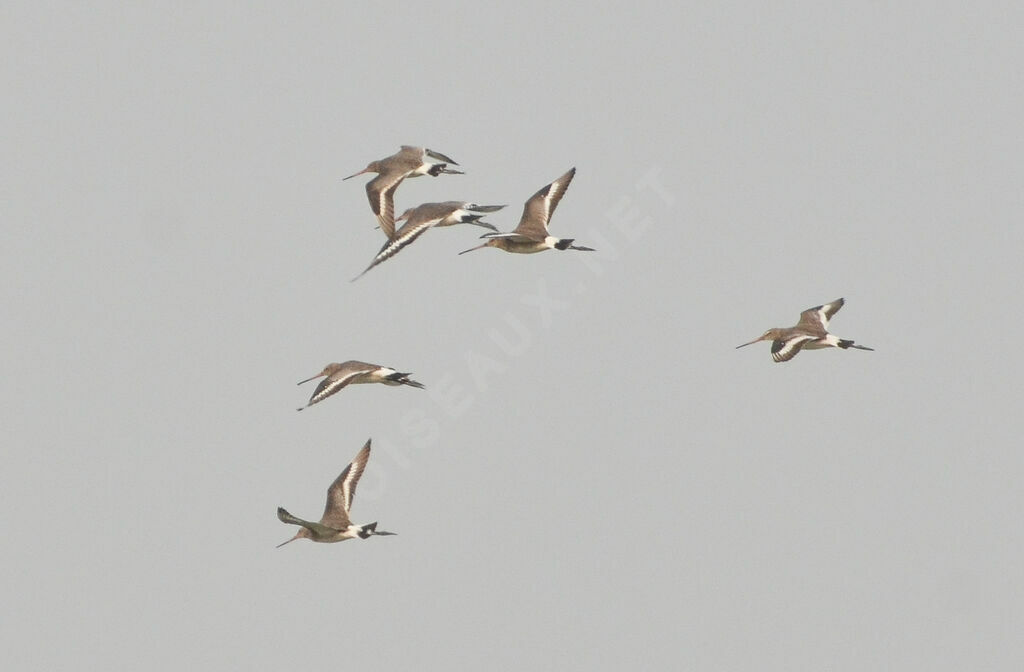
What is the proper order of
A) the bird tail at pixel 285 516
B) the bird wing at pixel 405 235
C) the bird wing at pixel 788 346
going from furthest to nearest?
the bird wing at pixel 788 346
the bird wing at pixel 405 235
the bird tail at pixel 285 516

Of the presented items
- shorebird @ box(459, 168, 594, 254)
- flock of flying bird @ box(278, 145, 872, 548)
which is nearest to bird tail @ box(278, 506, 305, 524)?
flock of flying bird @ box(278, 145, 872, 548)

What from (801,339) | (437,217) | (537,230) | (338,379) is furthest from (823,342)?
(338,379)

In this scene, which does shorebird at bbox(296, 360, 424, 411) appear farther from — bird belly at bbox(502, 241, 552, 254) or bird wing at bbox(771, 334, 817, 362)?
bird wing at bbox(771, 334, 817, 362)

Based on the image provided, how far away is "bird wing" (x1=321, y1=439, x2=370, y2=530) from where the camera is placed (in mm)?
20266

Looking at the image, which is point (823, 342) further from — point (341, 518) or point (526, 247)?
point (341, 518)

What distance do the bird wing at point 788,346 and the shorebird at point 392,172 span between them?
5414 mm

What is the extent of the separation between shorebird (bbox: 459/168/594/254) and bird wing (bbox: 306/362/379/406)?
99.9 inches

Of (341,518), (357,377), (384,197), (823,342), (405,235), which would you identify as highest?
(384,197)

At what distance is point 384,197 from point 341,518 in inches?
176

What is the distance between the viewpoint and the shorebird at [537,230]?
21719 millimetres

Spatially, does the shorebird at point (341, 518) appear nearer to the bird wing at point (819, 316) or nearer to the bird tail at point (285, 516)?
the bird tail at point (285, 516)

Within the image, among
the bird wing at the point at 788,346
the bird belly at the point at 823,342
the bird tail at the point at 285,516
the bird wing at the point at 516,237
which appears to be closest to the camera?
the bird tail at the point at 285,516

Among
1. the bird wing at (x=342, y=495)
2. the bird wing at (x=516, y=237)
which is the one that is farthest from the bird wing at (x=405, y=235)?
the bird wing at (x=342, y=495)

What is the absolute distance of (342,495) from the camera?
20656mm
